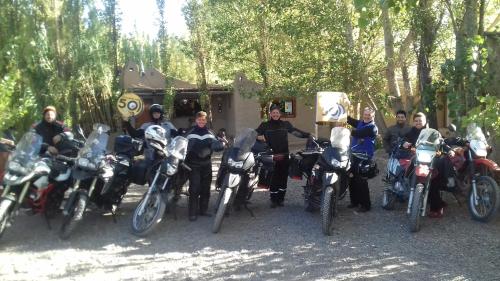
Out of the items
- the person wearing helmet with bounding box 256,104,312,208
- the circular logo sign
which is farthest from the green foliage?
the person wearing helmet with bounding box 256,104,312,208

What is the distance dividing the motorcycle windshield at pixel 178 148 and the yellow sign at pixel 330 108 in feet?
7.48

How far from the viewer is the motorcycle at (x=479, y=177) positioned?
21.2 feet

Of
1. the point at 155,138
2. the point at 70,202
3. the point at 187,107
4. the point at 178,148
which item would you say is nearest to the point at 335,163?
the point at 178,148

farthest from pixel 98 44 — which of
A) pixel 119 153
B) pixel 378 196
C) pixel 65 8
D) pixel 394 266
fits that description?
pixel 394 266

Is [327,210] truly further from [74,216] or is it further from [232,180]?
[74,216]

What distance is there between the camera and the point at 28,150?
6195 millimetres

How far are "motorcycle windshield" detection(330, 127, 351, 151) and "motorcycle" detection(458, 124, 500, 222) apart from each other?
1.53 m

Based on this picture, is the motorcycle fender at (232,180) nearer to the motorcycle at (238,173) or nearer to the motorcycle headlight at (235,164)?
the motorcycle at (238,173)

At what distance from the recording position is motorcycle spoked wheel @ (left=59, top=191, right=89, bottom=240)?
6.16 m

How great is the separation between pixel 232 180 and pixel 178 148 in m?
0.85

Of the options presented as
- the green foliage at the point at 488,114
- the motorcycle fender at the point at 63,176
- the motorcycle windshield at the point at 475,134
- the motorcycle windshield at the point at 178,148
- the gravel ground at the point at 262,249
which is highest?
the green foliage at the point at 488,114

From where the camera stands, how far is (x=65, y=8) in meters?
14.0

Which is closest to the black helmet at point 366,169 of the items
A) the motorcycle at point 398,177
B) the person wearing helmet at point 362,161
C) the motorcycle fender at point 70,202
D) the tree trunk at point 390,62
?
the person wearing helmet at point 362,161

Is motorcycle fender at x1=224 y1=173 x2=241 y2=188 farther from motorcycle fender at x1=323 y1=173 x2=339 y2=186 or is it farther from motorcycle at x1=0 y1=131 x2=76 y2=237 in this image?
motorcycle at x1=0 y1=131 x2=76 y2=237
